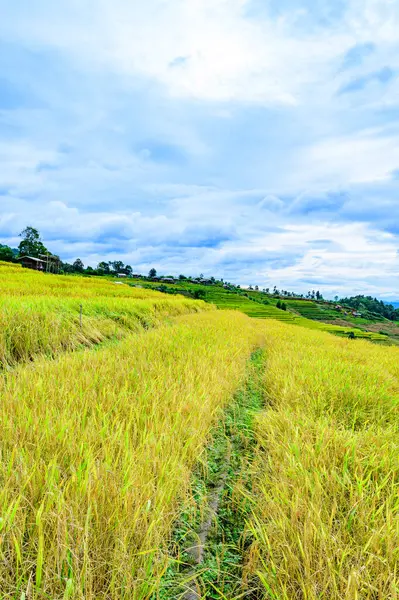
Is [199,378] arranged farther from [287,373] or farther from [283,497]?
[283,497]

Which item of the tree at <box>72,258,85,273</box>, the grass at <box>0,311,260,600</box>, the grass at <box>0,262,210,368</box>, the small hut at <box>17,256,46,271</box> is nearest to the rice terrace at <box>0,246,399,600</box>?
the grass at <box>0,311,260,600</box>

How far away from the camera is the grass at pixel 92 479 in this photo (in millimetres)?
1187

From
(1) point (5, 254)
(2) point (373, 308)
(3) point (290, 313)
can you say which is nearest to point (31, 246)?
(1) point (5, 254)

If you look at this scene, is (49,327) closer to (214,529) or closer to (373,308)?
(214,529)

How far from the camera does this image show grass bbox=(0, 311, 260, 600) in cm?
119

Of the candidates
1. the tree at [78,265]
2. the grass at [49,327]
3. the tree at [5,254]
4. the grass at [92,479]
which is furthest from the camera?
the tree at [78,265]

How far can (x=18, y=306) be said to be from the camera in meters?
5.49

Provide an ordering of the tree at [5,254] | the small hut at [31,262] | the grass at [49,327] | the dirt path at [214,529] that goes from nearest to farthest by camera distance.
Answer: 1. the dirt path at [214,529]
2. the grass at [49,327]
3. the tree at [5,254]
4. the small hut at [31,262]

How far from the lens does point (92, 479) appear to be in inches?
60.3

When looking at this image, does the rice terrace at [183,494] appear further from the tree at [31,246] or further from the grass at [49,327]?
the tree at [31,246]

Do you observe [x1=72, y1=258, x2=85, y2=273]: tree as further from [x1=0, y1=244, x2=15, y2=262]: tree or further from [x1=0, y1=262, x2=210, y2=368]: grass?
[x1=0, y1=262, x2=210, y2=368]: grass

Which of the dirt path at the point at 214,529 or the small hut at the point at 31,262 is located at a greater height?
the small hut at the point at 31,262

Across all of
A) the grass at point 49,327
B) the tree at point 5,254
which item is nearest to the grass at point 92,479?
the grass at point 49,327

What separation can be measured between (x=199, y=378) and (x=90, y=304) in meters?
5.59
